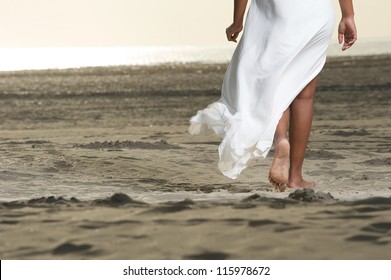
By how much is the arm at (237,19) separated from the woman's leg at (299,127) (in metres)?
0.53

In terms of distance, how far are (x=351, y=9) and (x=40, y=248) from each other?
7.85ft

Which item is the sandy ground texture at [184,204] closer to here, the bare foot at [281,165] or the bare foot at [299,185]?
the bare foot at [281,165]

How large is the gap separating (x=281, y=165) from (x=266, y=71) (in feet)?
1.76

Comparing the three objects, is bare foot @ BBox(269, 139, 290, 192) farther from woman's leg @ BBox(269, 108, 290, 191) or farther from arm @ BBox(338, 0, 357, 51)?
arm @ BBox(338, 0, 357, 51)

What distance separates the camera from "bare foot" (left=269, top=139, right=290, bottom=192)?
15.2 ft

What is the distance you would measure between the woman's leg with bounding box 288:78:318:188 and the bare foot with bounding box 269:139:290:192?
264 millimetres

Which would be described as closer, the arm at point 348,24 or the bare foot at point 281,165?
the bare foot at point 281,165

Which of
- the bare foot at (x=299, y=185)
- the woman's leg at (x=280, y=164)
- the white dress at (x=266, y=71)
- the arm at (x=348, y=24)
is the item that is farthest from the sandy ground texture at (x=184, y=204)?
the arm at (x=348, y=24)

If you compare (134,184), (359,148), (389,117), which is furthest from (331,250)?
(389,117)

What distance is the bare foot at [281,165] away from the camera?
182 inches

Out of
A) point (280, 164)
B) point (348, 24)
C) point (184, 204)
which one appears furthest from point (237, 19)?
point (184, 204)

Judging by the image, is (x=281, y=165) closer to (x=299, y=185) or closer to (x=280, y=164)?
(x=280, y=164)

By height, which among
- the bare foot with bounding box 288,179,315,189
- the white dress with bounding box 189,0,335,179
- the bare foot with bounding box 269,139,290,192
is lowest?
the bare foot with bounding box 288,179,315,189

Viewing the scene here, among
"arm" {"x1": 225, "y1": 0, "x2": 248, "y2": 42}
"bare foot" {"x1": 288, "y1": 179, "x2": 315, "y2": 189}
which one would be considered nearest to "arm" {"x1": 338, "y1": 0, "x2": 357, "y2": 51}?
"arm" {"x1": 225, "y1": 0, "x2": 248, "y2": 42}
